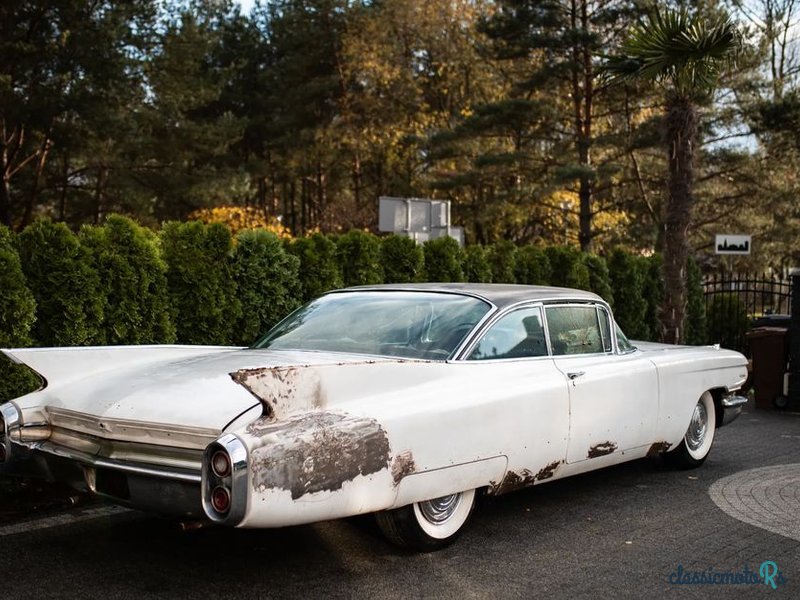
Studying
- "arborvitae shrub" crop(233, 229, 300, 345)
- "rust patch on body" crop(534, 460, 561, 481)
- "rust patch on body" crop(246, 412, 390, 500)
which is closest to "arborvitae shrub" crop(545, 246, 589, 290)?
"arborvitae shrub" crop(233, 229, 300, 345)

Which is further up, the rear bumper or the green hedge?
the green hedge

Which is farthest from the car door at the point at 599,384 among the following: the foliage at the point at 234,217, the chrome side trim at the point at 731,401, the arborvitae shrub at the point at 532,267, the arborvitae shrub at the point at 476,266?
the foliage at the point at 234,217

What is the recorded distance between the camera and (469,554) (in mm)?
4695

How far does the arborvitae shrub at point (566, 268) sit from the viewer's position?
13.8m

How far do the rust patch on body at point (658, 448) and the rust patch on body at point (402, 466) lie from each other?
261cm

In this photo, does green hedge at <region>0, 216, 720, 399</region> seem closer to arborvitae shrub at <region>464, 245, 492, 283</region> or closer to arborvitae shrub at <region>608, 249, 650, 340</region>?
arborvitae shrub at <region>464, 245, 492, 283</region>

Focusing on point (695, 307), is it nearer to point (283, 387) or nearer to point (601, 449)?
point (601, 449)

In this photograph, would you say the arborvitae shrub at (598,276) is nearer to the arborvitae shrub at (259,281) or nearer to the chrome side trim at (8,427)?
the arborvitae shrub at (259,281)

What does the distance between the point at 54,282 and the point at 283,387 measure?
4815mm

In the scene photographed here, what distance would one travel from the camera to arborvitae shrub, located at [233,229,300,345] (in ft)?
31.1

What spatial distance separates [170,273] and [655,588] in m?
6.23

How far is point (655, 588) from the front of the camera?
4211mm

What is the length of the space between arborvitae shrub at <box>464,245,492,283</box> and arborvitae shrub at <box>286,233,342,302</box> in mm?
2495

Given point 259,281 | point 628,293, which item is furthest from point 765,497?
point 628,293
